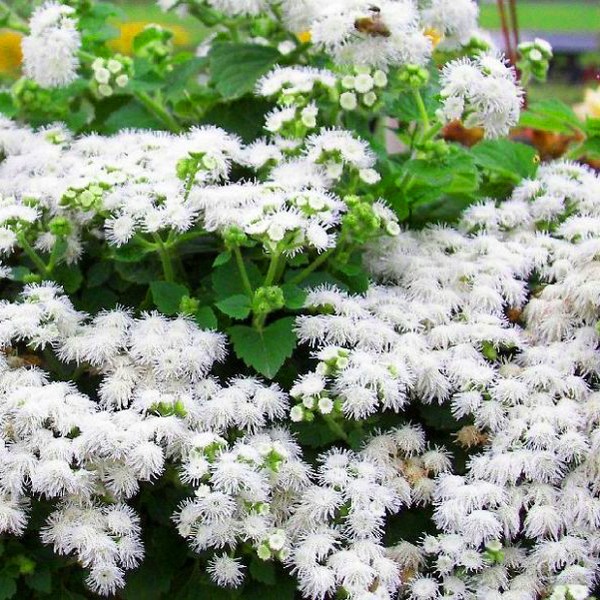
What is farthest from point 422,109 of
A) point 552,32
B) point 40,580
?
point 552,32

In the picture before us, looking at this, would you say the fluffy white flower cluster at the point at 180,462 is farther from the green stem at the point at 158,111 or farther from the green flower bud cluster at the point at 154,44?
the green flower bud cluster at the point at 154,44

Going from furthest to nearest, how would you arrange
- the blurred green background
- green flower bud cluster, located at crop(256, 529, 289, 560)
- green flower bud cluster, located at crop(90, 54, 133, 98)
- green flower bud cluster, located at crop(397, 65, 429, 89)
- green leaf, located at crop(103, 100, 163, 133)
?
the blurred green background < green leaf, located at crop(103, 100, 163, 133) < green flower bud cluster, located at crop(90, 54, 133, 98) < green flower bud cluster, located at crop(397, 65, 429, 89) < green flower bud cluster, located at crop(256, 529, 289, 560)

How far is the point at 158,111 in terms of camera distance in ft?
5.89

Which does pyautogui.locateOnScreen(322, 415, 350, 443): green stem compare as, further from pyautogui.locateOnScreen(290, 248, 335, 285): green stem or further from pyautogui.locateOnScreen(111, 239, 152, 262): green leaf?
pyautogui.locateOnScreen(111, 239, 152, 262): green leaf

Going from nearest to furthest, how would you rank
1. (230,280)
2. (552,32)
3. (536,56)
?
1. (230,280)
2. (536,56)
3. (552,32)

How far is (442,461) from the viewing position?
136 cm

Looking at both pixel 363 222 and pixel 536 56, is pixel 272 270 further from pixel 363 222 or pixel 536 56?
pixel 536 56

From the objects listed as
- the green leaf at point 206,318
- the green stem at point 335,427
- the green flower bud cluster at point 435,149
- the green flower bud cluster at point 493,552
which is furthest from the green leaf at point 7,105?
the green flower bud cluster at point 493,552

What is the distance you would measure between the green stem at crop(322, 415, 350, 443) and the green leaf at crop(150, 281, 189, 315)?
0.81 feet

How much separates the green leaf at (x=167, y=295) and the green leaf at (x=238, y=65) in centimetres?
39

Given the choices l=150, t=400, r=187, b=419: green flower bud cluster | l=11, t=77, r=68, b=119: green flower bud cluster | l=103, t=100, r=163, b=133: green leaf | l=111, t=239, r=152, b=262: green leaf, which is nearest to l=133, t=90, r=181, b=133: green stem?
l=103, t=100, r=163, b=133: green leaf

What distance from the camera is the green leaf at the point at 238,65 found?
5.56 feet

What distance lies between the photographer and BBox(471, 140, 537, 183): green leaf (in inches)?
68.1

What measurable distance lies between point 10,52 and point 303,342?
2521 millimetres
